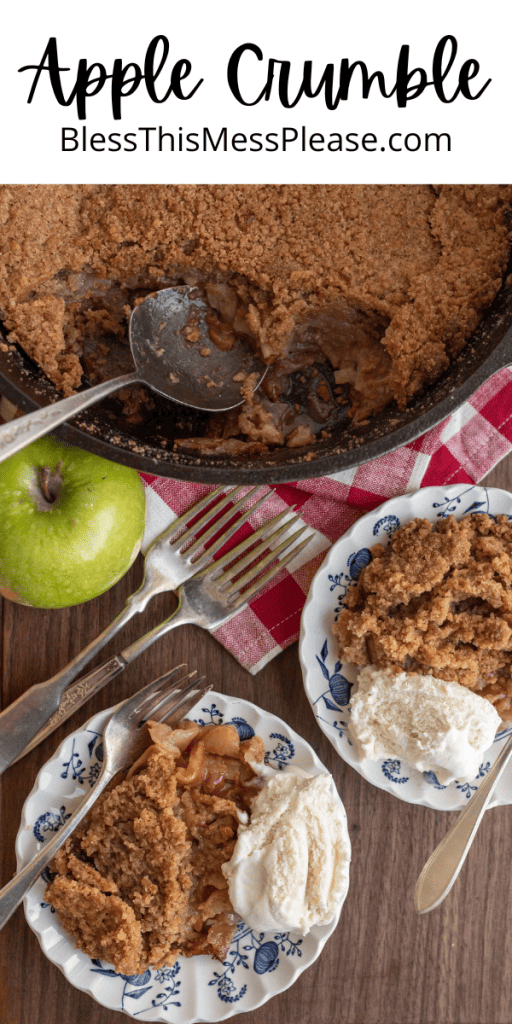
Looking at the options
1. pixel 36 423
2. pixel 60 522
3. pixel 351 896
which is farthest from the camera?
pixel 351 896

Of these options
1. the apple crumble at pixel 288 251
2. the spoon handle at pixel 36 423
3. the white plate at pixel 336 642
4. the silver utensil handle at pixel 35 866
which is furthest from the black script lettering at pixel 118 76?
the silver utensil handle at pixel 35 866

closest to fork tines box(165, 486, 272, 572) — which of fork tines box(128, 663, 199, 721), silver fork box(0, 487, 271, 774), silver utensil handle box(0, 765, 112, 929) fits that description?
silver fork box(0, 487, 271, 774)

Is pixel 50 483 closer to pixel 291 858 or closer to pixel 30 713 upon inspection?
pixel 30 713

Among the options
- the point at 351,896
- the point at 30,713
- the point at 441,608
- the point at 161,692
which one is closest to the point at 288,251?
the point at 441,608

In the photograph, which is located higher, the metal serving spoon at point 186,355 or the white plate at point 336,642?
the metal serving spoon at point 186,355

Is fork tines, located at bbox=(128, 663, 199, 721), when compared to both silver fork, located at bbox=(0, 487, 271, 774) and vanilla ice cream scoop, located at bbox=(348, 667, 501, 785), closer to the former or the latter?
silver fork, located at bbox=(0, 487, 271, 774)

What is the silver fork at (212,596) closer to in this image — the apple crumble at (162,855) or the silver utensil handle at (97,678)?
the silver utensil handle at (97,678)
